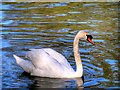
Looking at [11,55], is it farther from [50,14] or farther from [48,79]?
[50,14]

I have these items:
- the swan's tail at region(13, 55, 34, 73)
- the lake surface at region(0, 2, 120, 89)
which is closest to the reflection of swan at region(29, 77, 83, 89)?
the lake surface at region(0, 2, 120, 89)

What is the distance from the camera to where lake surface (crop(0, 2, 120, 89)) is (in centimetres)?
1097

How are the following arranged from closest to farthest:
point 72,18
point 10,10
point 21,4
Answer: point 72,18 → point 10,10 → point 21,4

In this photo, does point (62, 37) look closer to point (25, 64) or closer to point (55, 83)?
point (25, 64)

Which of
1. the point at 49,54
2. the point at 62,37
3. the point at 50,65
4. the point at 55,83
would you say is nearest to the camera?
the point at 55,83

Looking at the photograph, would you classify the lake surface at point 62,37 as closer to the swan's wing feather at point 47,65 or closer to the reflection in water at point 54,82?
the reflection in water at point 54,82

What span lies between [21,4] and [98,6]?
124 inches

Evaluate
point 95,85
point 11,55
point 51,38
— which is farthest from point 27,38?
point 95,85

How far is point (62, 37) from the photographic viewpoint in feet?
48.2

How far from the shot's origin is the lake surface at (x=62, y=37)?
10969 millimetres

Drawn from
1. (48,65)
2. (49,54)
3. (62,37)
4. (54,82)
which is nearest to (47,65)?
(48,65)

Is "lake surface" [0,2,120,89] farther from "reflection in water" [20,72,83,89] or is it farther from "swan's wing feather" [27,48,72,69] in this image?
"swan's wing feather" [27,48,72,69]

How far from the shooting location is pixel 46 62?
37.1 feet

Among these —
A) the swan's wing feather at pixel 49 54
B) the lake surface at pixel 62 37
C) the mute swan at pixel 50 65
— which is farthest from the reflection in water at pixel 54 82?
the swan's wing feather at pixel 49 54
